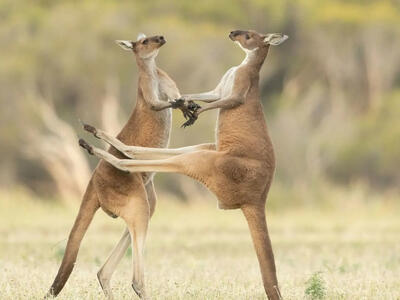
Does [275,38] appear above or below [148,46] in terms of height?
above

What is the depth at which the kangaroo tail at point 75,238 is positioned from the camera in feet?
25.8

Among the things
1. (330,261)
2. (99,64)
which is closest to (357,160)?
(99,64)

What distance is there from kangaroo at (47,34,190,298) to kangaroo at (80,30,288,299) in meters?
0.20

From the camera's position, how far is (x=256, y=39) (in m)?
8.17

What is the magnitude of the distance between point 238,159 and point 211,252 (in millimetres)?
6030

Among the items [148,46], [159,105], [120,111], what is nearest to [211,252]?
[148,46]

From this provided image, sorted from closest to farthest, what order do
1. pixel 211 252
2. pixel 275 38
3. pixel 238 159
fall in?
pixel 238 159
pixel 275 38
pixel 211 252

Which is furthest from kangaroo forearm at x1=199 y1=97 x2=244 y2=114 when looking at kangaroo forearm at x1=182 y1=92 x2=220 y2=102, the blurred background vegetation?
the blurred background vegetation

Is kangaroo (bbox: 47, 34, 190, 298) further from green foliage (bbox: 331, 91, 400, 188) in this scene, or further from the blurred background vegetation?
green foliage (bbox: 331, 91, 400, 188)

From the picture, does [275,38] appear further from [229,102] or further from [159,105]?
[159,105]

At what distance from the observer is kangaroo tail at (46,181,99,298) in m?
7.87

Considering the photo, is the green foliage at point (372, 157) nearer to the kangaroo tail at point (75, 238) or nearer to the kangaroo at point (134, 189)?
the kangaroo at point (134, 189)

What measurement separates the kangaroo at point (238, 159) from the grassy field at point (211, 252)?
81 centimetres

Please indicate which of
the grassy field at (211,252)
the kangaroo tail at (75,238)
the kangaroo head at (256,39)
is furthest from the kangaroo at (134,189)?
the kangaroo head at (256,39)
